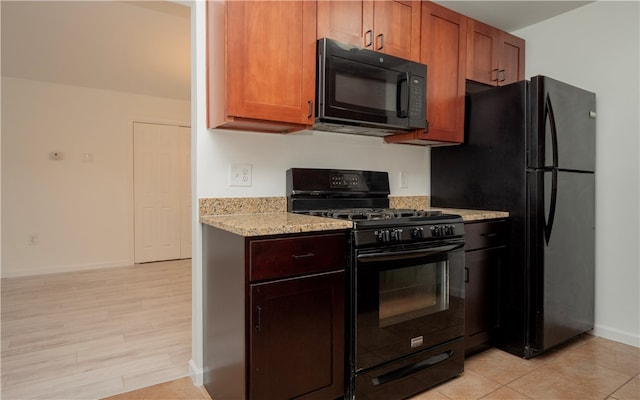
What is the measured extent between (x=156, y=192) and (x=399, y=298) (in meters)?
4.35

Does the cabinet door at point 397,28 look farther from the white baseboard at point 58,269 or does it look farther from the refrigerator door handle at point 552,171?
the white baseboard at point 58,269

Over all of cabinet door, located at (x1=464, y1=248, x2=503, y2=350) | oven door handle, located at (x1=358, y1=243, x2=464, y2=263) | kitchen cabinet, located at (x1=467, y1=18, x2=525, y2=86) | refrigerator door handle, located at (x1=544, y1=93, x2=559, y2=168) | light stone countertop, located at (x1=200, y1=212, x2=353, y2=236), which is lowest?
cabinet door, located at (x1=464, y1=248, x2=503, y2=350)

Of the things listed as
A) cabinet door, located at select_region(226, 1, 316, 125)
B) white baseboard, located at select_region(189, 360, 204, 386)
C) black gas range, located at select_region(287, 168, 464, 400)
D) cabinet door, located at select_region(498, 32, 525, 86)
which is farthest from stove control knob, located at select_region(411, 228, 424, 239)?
cabinet door, located at select_region(498, 32, 525, 86)

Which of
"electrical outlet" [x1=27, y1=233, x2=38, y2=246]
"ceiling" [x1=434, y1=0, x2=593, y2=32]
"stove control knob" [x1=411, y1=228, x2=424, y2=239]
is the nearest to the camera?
"stove control knob" [x1=411, y1=228, x2=424, y2=239]

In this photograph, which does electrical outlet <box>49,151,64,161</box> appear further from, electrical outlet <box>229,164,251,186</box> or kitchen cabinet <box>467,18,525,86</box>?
kitchen cabinet <box>467,18,525,86</box>

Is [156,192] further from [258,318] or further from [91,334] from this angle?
[258,318]

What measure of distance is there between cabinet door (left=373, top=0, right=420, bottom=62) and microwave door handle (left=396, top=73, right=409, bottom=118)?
0.57 ft

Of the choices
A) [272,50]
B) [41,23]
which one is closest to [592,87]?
[272,50]

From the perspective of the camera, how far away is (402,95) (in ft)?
7.09

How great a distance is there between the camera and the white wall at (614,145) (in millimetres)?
2422

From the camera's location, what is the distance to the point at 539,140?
2188 mm

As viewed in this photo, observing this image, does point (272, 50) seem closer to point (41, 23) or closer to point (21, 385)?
point (21, 385)

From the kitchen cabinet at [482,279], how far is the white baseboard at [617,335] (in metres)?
0.87

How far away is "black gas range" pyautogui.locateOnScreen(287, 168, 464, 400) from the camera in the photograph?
5.48 ft
